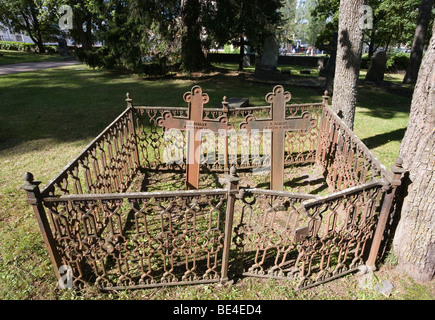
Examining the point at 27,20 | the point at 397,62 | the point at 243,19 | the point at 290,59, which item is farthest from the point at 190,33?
the point at 27,20

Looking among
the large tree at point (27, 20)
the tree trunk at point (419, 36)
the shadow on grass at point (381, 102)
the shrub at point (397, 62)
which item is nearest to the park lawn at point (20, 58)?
the large tree at point (27, 20)

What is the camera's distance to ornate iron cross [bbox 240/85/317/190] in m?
4.66

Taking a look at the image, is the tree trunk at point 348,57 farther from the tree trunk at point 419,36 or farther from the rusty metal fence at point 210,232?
the tree trunk at point 419,36

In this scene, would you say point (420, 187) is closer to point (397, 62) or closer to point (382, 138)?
point (382, 138)

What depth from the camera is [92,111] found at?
32.4ft

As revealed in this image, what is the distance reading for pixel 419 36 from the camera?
44.9 ft

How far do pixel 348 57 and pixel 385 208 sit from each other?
13.6ft

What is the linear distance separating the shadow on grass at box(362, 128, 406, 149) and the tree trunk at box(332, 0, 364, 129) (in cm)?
134

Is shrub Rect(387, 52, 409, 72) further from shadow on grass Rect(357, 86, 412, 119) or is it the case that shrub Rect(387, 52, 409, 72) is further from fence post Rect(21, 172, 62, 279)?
fence post Rect(21, 172, 62, 279)

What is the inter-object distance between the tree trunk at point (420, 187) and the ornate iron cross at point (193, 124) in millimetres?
2646

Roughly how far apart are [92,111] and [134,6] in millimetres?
6891

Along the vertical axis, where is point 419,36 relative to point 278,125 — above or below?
above

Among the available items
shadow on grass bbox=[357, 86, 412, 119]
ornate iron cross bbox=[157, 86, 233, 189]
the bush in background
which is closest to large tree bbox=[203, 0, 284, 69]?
shadow on grass bbox=[357, 86, 412, 119]
